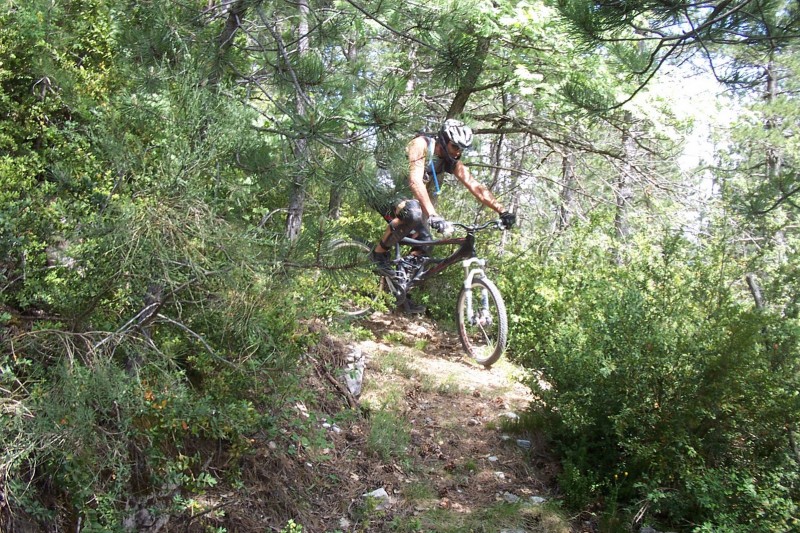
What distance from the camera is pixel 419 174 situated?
17.2ft

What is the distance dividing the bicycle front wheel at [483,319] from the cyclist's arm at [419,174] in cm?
111

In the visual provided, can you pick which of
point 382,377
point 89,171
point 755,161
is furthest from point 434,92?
point 755,161

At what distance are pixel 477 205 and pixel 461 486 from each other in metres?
5.27

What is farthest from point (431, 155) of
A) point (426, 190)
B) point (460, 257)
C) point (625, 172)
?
point (625, 172)

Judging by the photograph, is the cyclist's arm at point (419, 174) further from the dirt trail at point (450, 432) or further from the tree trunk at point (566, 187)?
the tree trunk at point (566, 187)

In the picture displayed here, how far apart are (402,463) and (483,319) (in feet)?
7.28

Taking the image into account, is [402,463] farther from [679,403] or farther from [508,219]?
[508,219]

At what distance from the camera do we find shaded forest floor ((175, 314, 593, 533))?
146 inches

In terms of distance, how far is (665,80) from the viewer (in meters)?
7.32

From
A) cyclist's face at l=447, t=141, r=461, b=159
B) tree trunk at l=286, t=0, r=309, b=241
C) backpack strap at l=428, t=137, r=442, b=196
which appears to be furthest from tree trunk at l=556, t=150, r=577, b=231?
tree trunk at l=286, t=0, r=309, b=241

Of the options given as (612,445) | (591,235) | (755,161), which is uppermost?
(755,161)

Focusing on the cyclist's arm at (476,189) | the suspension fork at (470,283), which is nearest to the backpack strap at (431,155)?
the cyclist's arm at (476,189)

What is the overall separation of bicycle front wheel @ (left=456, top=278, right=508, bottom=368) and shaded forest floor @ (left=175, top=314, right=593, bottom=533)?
0.25m

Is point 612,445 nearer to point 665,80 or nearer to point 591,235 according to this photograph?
point 591,235
